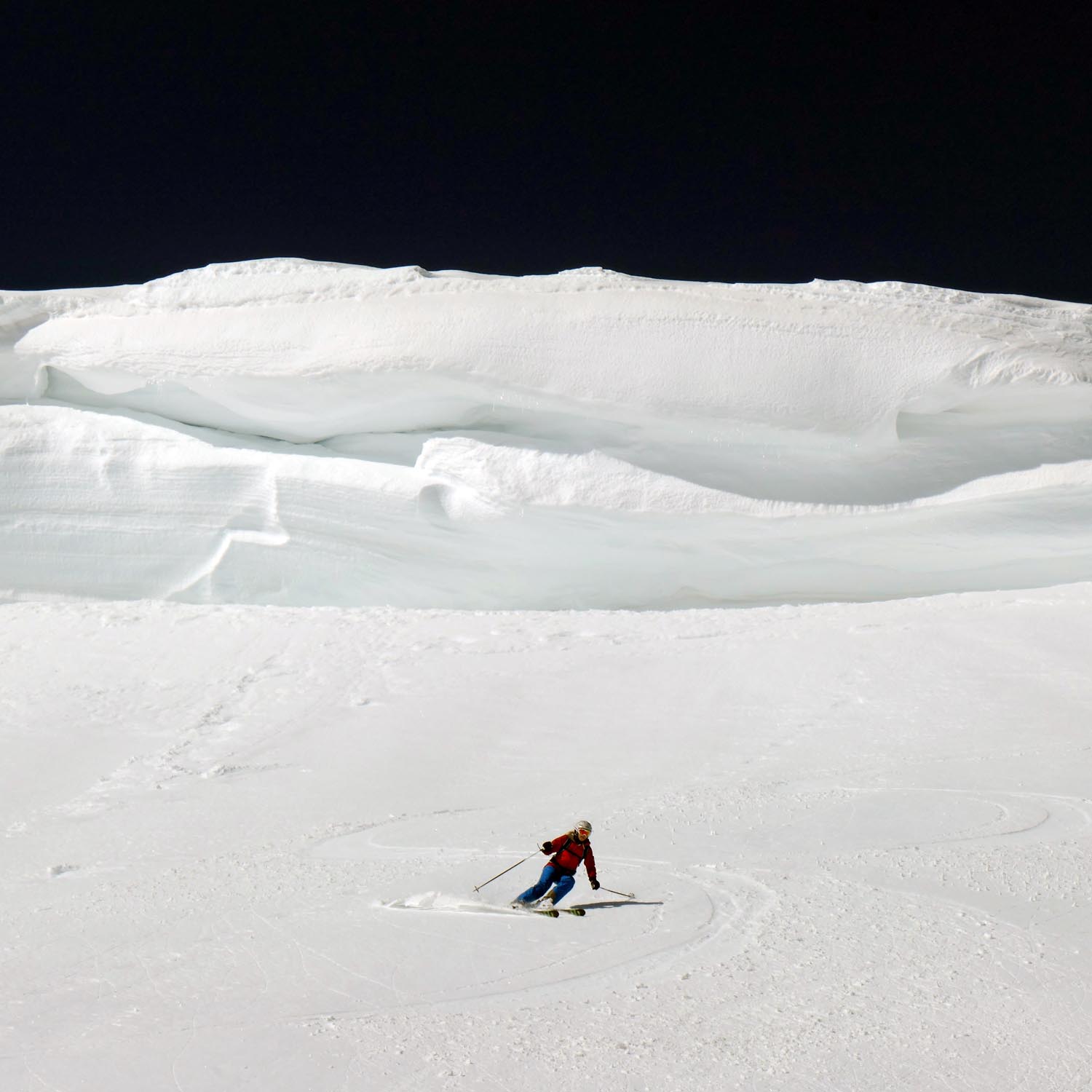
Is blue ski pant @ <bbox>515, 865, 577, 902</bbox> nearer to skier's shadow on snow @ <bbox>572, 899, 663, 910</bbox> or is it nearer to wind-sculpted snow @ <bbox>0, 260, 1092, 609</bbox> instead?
skier's shadow on snow @ <bbox>572, 899, 663, 910</bbox>

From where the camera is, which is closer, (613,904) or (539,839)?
(613,904)

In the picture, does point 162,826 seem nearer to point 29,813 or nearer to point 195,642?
point 29,813

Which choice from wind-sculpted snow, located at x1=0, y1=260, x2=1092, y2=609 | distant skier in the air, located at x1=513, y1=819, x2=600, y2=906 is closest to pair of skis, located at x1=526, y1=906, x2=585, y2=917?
distant skier in the air, located at x1=513, y1=819, x2=600, y2=906

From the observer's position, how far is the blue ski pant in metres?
2.82

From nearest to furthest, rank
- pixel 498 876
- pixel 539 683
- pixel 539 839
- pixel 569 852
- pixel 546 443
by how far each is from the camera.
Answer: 1. pixel 569 852
2. pixel 498 876
3. pixel 539 839
4. pixel 539 683
5. pixel 546 443

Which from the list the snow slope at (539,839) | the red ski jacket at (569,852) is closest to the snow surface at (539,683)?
the snow slope at (539,839)

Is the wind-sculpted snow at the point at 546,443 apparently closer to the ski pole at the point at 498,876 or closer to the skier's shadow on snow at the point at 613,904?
the ski pole at the point at 498,876

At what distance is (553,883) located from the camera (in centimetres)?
285

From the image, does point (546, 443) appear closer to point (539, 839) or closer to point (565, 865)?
point (539, 839)

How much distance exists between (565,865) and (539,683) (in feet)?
8.14

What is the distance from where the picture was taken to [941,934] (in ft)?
8.86

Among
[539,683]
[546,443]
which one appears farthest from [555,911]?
[546,443]

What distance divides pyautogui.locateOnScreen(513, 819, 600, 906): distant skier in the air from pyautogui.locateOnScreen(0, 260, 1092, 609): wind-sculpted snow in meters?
3.93

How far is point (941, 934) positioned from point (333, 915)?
1519mm
